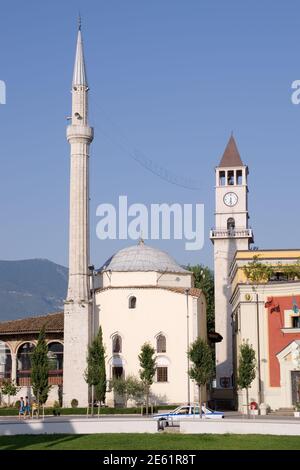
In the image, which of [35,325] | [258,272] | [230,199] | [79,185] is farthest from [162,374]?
[230,199]

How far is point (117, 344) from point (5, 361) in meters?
9.58

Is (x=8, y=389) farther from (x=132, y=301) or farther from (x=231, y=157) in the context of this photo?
(x=231, y=157)

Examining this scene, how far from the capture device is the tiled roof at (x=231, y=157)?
80.3 m

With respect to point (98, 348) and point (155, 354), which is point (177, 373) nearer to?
point (155, 354)

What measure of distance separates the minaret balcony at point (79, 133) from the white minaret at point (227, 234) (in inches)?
918

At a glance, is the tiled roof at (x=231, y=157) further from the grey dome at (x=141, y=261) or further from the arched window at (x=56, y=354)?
the arched window at (x=56, y=354)

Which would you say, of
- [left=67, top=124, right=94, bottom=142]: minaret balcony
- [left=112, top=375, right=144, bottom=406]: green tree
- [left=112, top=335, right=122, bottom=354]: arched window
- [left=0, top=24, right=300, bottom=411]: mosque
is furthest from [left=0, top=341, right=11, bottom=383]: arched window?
[left=67, top=124, right=94, bottom=142]: minaret balcony

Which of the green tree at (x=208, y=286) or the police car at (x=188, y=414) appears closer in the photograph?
the police car at (x=188, y=414)

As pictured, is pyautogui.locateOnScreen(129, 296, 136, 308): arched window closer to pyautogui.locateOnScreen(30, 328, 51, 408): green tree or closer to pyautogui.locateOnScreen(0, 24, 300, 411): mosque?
pyautogui.locateOnScreen(0, 24, 300, 411): mosque

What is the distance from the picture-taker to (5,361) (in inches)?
2308

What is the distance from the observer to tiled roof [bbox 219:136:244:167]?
80312 mm

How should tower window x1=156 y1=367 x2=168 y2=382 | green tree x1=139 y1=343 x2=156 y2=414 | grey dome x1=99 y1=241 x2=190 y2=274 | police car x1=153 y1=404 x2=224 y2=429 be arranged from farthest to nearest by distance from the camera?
grey dome x1=99 y1=241 x2=190 y2=274 → tower window x1=156 y1=367 x2=168 y2=382 → green tree x1=139 y1=343 x2=156 y2=414 → police car x1=153 y1=404 x2=224 y2=429

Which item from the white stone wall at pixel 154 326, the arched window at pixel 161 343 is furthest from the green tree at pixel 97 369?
the arched window at pixel 161 343
